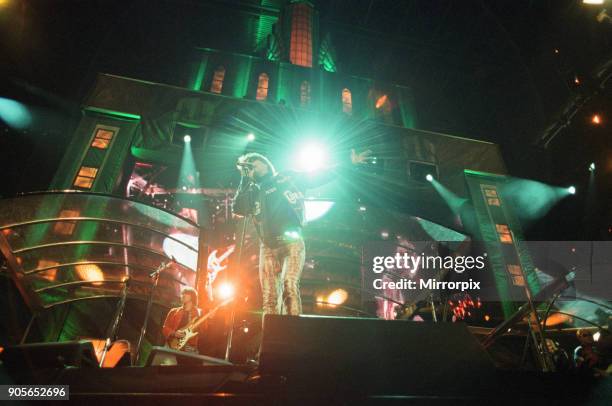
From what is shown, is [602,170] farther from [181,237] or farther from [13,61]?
[13,61]

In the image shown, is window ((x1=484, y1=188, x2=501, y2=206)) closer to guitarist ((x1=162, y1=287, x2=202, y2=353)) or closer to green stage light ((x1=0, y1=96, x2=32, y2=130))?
guitarist ((x1=162, y1=287, x2=202, y2=353))

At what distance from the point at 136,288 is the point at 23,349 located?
748cm

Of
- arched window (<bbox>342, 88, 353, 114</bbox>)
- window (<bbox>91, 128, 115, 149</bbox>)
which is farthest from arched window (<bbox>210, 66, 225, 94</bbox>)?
arched window (<bbox>342, 88, 353, 114</bbox>)

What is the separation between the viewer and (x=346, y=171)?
1414cm

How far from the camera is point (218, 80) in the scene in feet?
60.2

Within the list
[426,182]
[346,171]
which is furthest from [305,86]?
[426,182]

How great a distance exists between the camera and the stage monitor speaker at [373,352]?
2.16 metres

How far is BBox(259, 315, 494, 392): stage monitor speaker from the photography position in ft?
Result: 7.09

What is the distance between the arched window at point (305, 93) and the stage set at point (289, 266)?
10 centimetres

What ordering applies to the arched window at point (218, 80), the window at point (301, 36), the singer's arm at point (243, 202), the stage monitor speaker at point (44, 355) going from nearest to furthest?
the stage monitor speaker at point (44, 355)
the singer's arm at point (243, 202)
the arched window at point (218, 80)
the window at point (301, 36)

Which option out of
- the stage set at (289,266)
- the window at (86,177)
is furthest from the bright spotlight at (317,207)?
the window at (86,177)

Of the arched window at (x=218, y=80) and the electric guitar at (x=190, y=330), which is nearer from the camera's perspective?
the electric guitar at (x=190, y=330)

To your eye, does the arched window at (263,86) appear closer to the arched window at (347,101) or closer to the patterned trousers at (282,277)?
the arched window at (347,101)

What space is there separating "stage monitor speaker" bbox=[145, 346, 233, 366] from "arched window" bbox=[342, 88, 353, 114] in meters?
17.9
